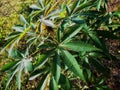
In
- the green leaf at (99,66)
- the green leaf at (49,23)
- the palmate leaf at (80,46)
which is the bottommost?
the green leaf at (99,66)

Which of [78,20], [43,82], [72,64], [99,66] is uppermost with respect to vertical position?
[78,20]

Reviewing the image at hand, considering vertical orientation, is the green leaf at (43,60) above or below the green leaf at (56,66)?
above

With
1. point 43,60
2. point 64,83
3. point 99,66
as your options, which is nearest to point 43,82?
point 64,83

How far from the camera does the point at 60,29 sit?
130 centimetres

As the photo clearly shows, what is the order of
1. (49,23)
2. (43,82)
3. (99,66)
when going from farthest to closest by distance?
(99,66) < (43,82) < (49,23)

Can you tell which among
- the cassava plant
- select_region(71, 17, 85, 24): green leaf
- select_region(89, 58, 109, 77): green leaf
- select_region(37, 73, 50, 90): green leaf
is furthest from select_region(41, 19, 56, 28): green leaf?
select_region(89, 58, 109, 77): green leaf

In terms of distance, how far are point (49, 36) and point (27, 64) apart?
19 cm

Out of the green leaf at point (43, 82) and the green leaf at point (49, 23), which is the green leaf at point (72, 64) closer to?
the green leaf at point (49, 23)

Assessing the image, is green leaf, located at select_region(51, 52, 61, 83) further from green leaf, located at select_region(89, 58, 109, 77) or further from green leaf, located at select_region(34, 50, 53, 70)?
green leaf, located at select_region(89, 58, 109, 77)

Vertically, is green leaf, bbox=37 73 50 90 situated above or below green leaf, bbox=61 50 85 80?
below

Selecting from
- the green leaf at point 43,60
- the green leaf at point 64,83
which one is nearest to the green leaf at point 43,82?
the green leaf at point 64,83

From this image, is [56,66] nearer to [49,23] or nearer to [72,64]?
[72,64]

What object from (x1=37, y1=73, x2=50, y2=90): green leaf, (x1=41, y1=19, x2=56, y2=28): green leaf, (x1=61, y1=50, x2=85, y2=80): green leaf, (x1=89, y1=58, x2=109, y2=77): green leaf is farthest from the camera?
(x1=89, y1=58, x2=109, y2=77): green leaf

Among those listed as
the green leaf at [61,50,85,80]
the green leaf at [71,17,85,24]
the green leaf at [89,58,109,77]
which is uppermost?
the green leaf at [71,17,85,24]
